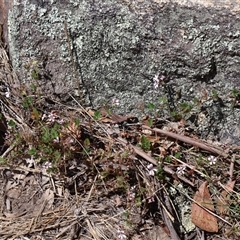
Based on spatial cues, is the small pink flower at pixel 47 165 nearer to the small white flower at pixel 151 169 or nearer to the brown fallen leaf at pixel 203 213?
the small white flower at pixel 151 169

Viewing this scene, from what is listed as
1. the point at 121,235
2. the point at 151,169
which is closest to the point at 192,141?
the point at 151,169

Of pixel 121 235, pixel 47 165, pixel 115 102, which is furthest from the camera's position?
pixel 115 102

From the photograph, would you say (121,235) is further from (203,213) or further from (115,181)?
(203,213)

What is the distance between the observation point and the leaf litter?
268 cm

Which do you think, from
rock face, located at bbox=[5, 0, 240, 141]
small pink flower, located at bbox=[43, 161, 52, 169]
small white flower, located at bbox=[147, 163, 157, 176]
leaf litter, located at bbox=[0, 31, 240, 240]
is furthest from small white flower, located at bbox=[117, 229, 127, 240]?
rock face, located at bbox=[5, 0, 240, 141]

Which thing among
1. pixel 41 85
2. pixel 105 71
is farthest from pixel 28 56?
pixel 105 71

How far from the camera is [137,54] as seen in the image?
2.70 m

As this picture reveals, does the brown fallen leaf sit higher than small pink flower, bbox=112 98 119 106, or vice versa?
small pink flower, bbox=112 98 119 106

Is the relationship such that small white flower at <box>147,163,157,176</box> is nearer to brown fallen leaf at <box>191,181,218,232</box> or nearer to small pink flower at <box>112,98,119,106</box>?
brown fallen leaf at <box>191,181,218,232</box>

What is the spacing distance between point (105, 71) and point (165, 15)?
0.43 metres

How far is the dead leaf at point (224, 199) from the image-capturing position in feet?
8.84

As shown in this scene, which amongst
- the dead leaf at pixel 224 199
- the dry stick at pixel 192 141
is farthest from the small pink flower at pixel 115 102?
the dead leaf at pixel 224 199

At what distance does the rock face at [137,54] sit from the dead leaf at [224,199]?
299 mm

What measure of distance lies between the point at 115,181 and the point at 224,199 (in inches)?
20.7
